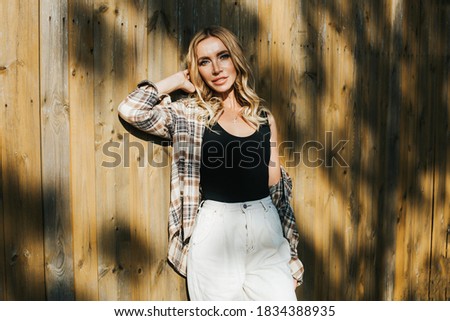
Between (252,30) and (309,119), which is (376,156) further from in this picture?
(252,30)

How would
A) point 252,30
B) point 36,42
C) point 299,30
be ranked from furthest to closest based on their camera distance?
point 299,30
point 252,30
point 36,42

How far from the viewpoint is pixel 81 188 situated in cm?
242

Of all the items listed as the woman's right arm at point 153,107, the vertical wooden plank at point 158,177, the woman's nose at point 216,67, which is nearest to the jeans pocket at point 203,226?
the vertical wooden plank at point 158,177

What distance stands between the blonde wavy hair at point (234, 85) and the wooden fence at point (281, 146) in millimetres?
106

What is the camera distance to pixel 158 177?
263 cm

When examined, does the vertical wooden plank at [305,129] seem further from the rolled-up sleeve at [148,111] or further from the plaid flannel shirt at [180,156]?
the rolled-up sleeve at [148,111]

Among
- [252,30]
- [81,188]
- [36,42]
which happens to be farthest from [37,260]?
[252,30]

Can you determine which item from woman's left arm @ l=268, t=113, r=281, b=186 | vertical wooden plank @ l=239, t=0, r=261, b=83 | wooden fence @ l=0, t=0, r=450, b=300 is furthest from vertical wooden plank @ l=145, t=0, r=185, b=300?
woman's left arm @ l=268, t=113, r=281, b=186

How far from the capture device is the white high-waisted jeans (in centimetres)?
249

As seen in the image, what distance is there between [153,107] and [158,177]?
15.0 inches

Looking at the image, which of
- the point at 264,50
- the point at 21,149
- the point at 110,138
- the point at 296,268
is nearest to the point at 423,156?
the point at 296,268

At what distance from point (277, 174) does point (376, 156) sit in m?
1.01

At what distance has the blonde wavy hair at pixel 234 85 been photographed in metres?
2.58
